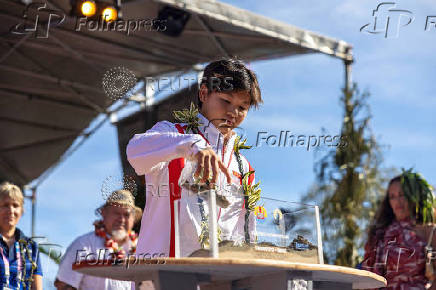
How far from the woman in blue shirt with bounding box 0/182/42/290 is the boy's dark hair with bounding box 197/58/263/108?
2.41 meters

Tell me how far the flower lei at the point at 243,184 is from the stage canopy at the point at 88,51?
4.42m

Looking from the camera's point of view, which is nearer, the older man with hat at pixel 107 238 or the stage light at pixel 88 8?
the older man with hat at pixel 107 238

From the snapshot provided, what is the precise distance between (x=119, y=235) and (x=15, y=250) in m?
0.82

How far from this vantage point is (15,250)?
444cm

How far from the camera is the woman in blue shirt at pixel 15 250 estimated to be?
4336mm

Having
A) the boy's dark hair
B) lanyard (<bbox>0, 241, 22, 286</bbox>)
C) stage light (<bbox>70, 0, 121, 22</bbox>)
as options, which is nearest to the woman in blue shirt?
lanyard (<bbox>0, 241, 22, 286</bbox>)

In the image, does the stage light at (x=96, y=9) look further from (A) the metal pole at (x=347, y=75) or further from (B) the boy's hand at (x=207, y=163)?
(B) the boy's hand at (x=207, y=163)

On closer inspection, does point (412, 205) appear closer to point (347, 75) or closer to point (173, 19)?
point (347, 75)

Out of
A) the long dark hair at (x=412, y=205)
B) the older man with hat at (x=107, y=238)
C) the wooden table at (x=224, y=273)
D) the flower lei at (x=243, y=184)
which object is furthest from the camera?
the older man with hat at (x=107, y=238)

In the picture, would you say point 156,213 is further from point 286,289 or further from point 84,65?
point 84,65

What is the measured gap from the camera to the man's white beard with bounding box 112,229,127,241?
5.02 meters

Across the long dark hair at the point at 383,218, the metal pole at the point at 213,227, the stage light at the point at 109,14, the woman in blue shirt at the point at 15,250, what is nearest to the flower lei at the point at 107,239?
the woman in blue shirt at the point at 15,250

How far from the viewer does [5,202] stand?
178 inches

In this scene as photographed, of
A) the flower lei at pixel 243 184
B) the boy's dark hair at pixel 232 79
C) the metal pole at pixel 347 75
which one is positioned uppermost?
the metal pole at pixel 347 75
